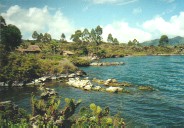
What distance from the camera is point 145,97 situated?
4600cm

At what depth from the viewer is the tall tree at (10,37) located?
95.2m

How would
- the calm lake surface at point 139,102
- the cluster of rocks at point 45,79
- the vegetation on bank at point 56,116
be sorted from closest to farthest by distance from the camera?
the vegetation on bank at point 56,116
the calm lake surface at point 139,102
the cluster of rocks at point 45,79

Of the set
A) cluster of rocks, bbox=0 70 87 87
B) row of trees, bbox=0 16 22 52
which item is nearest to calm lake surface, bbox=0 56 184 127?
cluster of rocks, bbox=0 70 87 87

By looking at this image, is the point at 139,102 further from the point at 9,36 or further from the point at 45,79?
the point at 9,36

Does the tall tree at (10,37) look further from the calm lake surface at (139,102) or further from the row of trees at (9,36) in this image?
the calm lake surface at (139,102)

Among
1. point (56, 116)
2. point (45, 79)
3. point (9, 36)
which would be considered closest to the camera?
point (56, 116)

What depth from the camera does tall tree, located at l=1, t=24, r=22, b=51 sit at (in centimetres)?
9519

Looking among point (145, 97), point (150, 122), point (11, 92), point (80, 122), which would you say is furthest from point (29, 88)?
point (80, 122)

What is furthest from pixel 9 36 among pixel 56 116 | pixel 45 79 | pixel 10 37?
pixel 56 116

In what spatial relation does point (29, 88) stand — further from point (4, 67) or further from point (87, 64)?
point (87, 64)

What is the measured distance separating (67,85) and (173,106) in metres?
27.9

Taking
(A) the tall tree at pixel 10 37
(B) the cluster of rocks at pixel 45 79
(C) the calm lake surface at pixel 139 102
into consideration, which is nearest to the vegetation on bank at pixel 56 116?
(C) the calm lake surface at pixel 139 102

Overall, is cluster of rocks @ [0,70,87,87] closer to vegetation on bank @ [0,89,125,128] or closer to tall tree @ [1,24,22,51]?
vegetation on bank @ [0,89,125,128]

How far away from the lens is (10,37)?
97125 mm
